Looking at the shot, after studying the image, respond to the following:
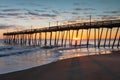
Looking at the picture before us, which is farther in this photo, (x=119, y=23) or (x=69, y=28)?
(x=69, y=28)

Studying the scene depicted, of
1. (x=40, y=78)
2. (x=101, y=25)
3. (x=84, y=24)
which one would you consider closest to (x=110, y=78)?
(x=40, y=78)

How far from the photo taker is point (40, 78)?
27.8 feet

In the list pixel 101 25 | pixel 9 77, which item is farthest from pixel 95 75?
pixel 101 25

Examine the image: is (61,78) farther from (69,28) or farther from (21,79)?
(69,28)

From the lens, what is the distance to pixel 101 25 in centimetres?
3231

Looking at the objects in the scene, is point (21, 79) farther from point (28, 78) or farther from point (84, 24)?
point (84, 24)

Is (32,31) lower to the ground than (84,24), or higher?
lower

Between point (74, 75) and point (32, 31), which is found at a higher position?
point (74, 75)

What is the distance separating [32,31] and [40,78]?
152 feet

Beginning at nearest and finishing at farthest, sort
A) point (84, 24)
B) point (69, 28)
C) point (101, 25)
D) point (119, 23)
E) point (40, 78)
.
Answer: point (40, 78)
point (119, 23)
point (101, 25)
point (84, 24)
point (69, 28)

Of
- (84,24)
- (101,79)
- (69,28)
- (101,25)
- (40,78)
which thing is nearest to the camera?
(101,79)

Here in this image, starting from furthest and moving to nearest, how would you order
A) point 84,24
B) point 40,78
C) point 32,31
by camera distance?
point 32,31 < point 84,24 < point 40,78

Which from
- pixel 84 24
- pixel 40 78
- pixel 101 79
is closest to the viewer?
pixel 101 79

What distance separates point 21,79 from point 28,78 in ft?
0.90
